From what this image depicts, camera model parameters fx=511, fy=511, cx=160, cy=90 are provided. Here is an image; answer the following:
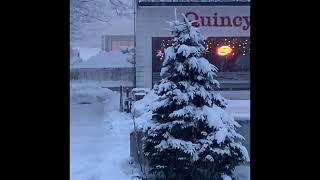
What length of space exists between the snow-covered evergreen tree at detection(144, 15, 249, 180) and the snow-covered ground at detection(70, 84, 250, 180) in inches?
18.6

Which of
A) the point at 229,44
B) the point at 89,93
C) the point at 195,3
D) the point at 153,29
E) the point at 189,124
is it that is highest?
the point at 195,3

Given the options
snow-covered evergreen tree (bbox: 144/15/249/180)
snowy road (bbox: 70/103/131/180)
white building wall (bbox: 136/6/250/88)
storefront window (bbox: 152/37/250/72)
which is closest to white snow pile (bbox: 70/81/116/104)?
snowy road (bbox: 70/103/131/180)

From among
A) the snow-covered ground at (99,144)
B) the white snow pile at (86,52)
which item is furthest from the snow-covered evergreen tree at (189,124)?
the white snow pile at (86,52)

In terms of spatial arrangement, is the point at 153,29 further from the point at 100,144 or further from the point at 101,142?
the point at 100,144

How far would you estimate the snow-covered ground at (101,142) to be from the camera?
6672 millimetres

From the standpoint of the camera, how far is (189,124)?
6.16 meters

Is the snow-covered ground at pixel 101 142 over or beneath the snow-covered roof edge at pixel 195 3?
beneath

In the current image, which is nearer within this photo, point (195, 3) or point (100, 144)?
point (100, 144)

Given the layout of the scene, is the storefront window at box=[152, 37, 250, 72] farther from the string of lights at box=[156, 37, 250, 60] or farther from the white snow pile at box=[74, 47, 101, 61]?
the white snow pile at box=[74, 47, 101, 61]

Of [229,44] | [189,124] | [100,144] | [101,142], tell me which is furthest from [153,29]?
[189,124]

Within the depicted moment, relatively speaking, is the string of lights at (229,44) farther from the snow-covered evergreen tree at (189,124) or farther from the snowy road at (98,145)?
the snow-covered evergreen tree at (189,124)

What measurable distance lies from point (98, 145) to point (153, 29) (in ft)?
17.3
